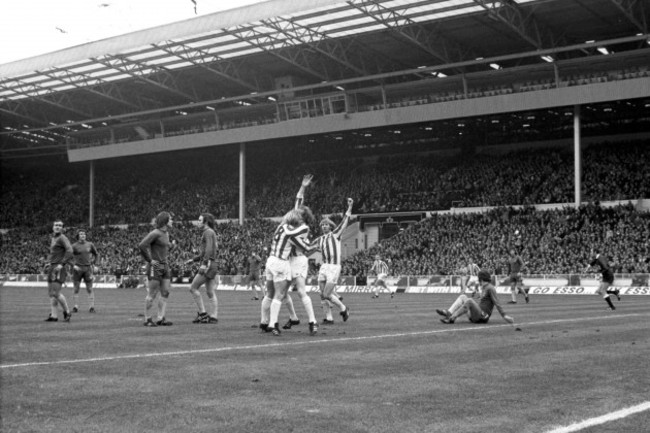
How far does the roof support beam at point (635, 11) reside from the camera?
4472 centimetres

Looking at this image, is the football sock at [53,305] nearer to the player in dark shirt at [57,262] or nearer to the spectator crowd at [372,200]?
the player in dark shirt at [57,262]

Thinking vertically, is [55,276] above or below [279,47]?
below

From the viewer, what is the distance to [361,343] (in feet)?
42.3

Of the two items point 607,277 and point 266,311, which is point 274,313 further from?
point 607,277

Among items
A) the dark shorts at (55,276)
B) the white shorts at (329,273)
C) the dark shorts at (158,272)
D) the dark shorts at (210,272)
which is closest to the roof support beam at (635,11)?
the white shorts at (329,273)

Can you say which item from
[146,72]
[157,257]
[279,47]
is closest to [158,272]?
[157,257]

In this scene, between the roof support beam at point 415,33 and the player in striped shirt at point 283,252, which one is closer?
the player in striped shirt at point 283,252

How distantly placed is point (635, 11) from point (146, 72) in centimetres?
3407

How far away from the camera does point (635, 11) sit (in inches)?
1857

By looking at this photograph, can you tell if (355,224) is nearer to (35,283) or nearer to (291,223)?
(35,283)

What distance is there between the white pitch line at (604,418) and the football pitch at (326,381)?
0.01 metres

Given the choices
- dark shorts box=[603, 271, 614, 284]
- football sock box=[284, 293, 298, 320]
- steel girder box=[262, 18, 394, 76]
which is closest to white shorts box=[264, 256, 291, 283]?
football sock box=[284, 293, 298, 320]

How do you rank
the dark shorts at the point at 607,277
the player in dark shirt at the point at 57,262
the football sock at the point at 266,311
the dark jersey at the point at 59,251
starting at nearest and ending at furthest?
the football sock at the point at 266,311 < the player in dark shirt at the point at 57,262 < the dark jersey at the point at 59,251 < the dark shorts at the point at 607,277

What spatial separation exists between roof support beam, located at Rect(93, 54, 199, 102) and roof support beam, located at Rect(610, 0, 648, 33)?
32.4 metres
